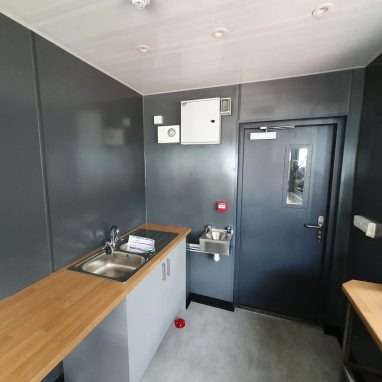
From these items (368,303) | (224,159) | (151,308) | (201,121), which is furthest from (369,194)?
(151,308)

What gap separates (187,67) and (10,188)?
1.48 m

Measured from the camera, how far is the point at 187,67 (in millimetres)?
1617

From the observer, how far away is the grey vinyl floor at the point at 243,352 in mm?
1529

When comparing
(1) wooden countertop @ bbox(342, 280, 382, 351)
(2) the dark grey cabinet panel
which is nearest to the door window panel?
(1) wooden countertop @ bbox(342, 280, 382, 351)

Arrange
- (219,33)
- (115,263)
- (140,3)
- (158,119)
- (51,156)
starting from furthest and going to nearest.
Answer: (158,119), (115,263), (51,156), (219,33), (140,3)

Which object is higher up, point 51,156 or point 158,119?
point 158,119

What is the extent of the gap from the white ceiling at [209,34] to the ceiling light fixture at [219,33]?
0.03 meters

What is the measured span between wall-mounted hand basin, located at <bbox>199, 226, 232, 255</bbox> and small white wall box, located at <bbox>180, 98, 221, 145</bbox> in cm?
95

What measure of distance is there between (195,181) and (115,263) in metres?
1.12

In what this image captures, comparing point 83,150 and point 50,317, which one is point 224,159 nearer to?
point 83,150

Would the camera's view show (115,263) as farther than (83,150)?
Yes

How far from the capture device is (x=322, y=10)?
3.31 feet

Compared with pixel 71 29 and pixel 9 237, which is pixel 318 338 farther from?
pixel 71 29

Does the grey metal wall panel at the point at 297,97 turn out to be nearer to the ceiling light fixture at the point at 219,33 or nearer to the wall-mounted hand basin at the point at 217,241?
the ceiling light fixture at the point at 219,33
